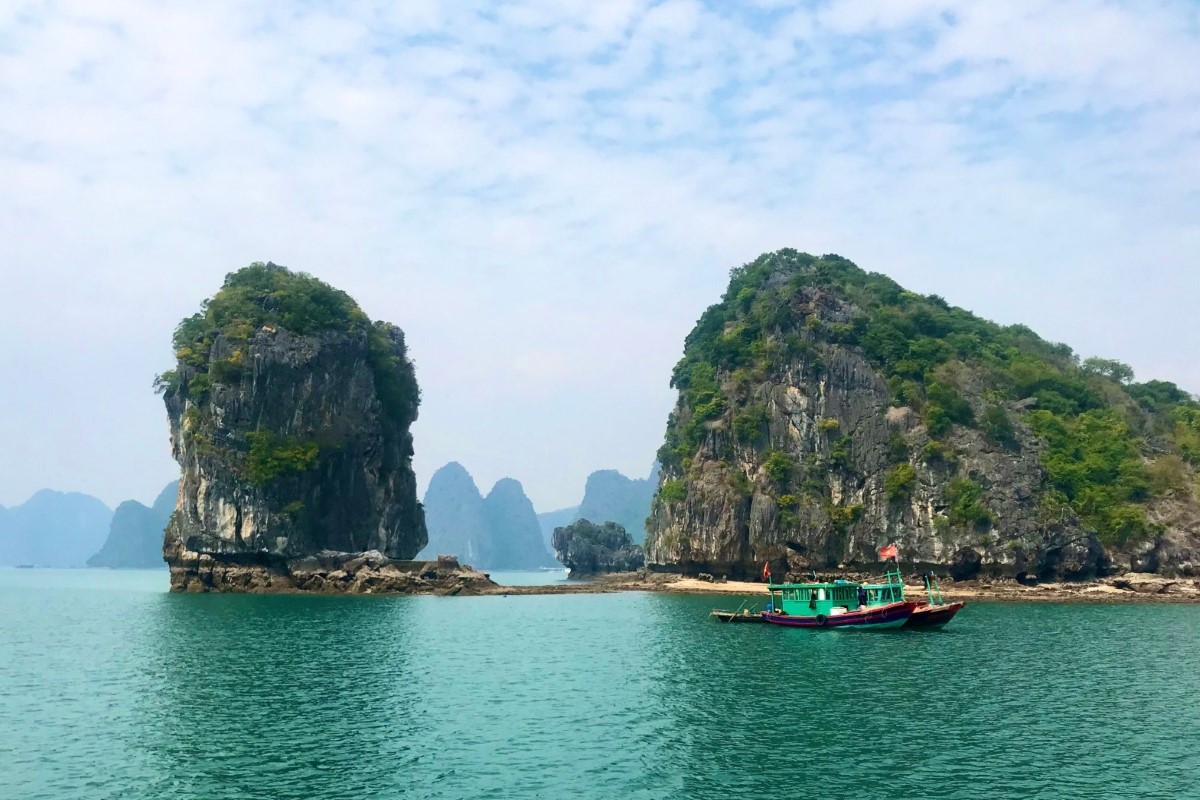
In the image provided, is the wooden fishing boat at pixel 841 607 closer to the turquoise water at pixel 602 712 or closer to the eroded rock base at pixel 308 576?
the turquoise water at pixel 602 712

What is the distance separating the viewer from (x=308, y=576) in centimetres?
8694

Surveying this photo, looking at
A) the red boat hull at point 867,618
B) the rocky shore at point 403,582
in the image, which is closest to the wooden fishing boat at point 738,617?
the red boat hull at point 867,618

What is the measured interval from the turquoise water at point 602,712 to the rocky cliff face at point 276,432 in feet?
101

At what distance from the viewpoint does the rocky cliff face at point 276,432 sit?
86.6 m

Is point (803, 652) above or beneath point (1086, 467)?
beneath

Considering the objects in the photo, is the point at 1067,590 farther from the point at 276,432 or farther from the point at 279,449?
the point at 276,432

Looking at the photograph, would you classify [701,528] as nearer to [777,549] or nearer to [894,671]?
[777,549]

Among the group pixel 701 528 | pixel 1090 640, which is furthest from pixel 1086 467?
pixel 1090 640

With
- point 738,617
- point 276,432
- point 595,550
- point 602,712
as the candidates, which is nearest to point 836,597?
point 738,617

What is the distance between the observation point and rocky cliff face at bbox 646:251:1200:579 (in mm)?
82750

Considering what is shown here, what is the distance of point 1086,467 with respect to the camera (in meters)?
86.9

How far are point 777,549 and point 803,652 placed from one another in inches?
1843

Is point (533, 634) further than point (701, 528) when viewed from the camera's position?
No

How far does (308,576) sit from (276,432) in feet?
49.1
